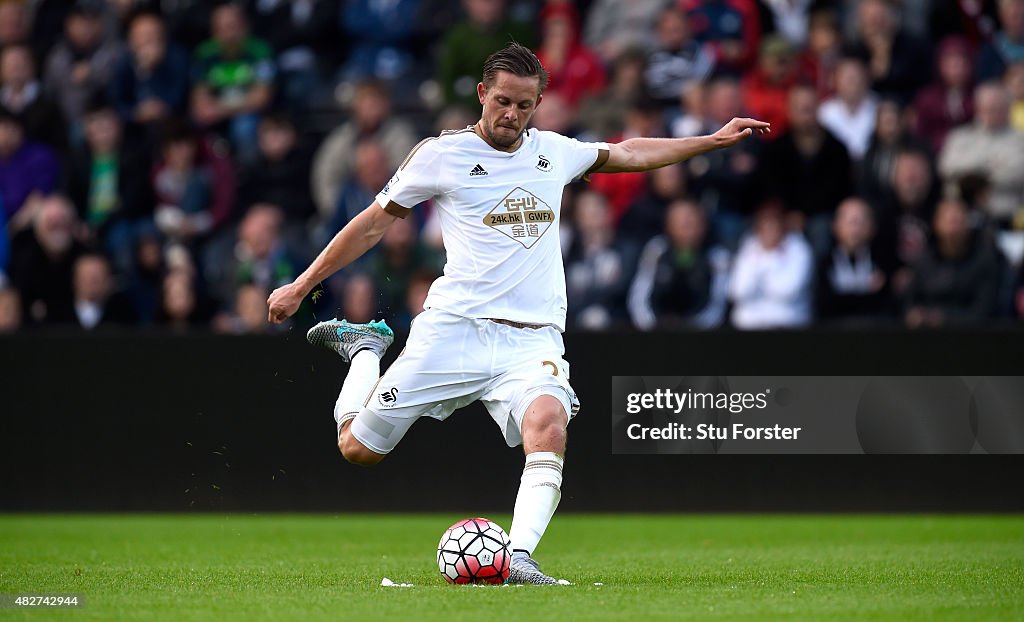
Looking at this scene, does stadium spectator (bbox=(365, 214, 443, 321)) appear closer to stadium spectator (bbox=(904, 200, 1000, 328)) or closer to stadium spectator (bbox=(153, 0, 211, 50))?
stadium spectator (bbox=(904, 200, 1000, 328))

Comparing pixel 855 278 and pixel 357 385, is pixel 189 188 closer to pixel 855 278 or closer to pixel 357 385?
pixel 855 278

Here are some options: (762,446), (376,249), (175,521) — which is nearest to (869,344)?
(762,446)

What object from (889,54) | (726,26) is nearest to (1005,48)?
(889,54)

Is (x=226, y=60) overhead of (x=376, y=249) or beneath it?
overhead

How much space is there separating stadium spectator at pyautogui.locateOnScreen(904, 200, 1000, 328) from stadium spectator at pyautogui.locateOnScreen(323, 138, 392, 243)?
529cm

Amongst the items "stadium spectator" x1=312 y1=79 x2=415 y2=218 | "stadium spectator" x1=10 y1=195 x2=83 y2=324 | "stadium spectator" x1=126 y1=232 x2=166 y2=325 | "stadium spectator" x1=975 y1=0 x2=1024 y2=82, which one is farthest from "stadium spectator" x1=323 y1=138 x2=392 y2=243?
"stadium spectator" x1=975 y1=0 x2=1024 y2=82

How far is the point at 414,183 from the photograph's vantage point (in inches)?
313

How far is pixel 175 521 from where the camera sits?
1305cm

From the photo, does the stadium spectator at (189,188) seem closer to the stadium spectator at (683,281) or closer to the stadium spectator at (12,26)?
the stadium spectator at (12,26)

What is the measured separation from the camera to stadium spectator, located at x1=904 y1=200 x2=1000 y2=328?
1332 centimetres

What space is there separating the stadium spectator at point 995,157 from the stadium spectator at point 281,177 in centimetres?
657

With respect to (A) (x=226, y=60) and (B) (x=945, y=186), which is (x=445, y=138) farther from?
(A) (x=226, y=60)

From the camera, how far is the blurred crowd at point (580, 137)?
1390cm

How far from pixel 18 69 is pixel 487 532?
Answer: 12.6m
